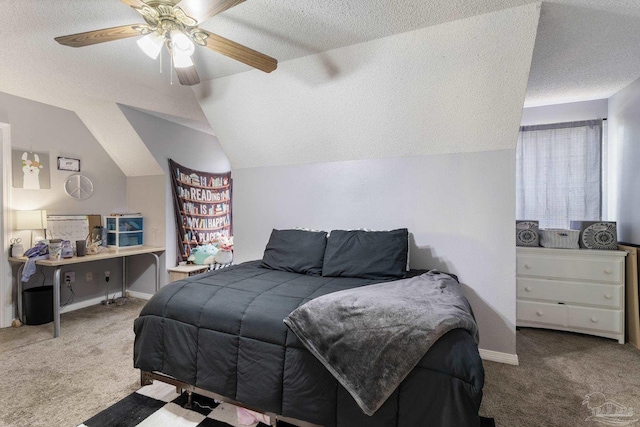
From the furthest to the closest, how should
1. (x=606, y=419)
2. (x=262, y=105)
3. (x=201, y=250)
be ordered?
1. (x=201, y=250)
2. (x=262, y=105)
3. (x=606, y=419)

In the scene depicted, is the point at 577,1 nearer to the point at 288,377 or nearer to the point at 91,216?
the point at 288,377

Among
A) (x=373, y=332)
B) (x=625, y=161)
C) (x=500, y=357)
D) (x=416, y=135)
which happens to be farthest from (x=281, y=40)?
(x=625, y=161)

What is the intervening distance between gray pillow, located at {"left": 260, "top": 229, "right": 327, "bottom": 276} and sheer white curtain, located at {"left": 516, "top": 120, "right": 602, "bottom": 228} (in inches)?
97.3

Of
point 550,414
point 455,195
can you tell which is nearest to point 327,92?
point 455,195

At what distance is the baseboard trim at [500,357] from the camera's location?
87.8 inches

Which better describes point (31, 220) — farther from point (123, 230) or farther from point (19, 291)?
point (123, 230)

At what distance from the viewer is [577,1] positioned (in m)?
1.71

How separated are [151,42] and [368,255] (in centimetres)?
189

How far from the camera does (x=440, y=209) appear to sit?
2.44 m

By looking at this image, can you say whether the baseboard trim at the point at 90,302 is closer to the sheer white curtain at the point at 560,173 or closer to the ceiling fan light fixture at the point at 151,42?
the ceiling fan light fixture at the point at 151,42

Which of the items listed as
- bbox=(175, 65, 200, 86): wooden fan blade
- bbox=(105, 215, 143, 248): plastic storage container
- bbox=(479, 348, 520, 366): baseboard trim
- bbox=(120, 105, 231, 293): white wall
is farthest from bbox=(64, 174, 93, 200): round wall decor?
bbox=(479, 348, 520, 366): baseboard trim

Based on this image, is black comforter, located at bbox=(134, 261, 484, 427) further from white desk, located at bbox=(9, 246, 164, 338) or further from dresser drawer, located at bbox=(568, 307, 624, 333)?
dresser drawer, located at bbox=(568, 307, 624, 333)

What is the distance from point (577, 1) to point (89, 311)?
5.01 meters

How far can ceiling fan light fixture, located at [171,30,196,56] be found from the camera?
5.09 ft
